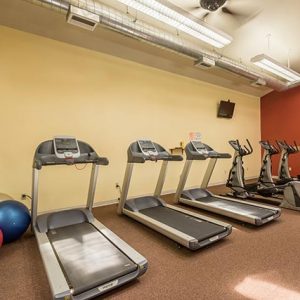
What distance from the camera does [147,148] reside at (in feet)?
13.4

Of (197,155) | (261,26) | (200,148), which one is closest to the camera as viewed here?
(261,26)

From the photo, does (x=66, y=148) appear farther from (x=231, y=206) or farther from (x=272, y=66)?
(x=272, y=66)

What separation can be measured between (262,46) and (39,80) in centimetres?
477

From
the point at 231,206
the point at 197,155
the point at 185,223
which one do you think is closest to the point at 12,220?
the point at 185,223

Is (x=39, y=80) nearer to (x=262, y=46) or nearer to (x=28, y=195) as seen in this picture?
(x=28, y=195)

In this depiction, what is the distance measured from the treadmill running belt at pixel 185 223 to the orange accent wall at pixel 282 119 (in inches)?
220

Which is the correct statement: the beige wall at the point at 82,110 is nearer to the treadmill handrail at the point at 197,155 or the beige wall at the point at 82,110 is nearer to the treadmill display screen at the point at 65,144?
the treadmill display screen at the point at 65,144

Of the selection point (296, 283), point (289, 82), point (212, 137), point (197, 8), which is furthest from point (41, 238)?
point (289, 82)

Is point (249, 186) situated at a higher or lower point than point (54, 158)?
lower

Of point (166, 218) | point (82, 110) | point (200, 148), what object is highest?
point (82, 110)

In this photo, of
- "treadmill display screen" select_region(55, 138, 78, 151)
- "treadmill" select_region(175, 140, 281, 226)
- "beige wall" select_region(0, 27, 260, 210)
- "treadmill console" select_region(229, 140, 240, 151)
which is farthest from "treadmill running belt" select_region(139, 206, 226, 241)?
"treadmill console" select_region(229, 140, 240, 151)

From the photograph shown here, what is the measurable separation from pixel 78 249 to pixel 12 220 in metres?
1.01

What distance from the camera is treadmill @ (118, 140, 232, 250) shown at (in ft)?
8.88

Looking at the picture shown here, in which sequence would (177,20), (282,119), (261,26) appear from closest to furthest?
(177,20), (261,26), (282,119)
